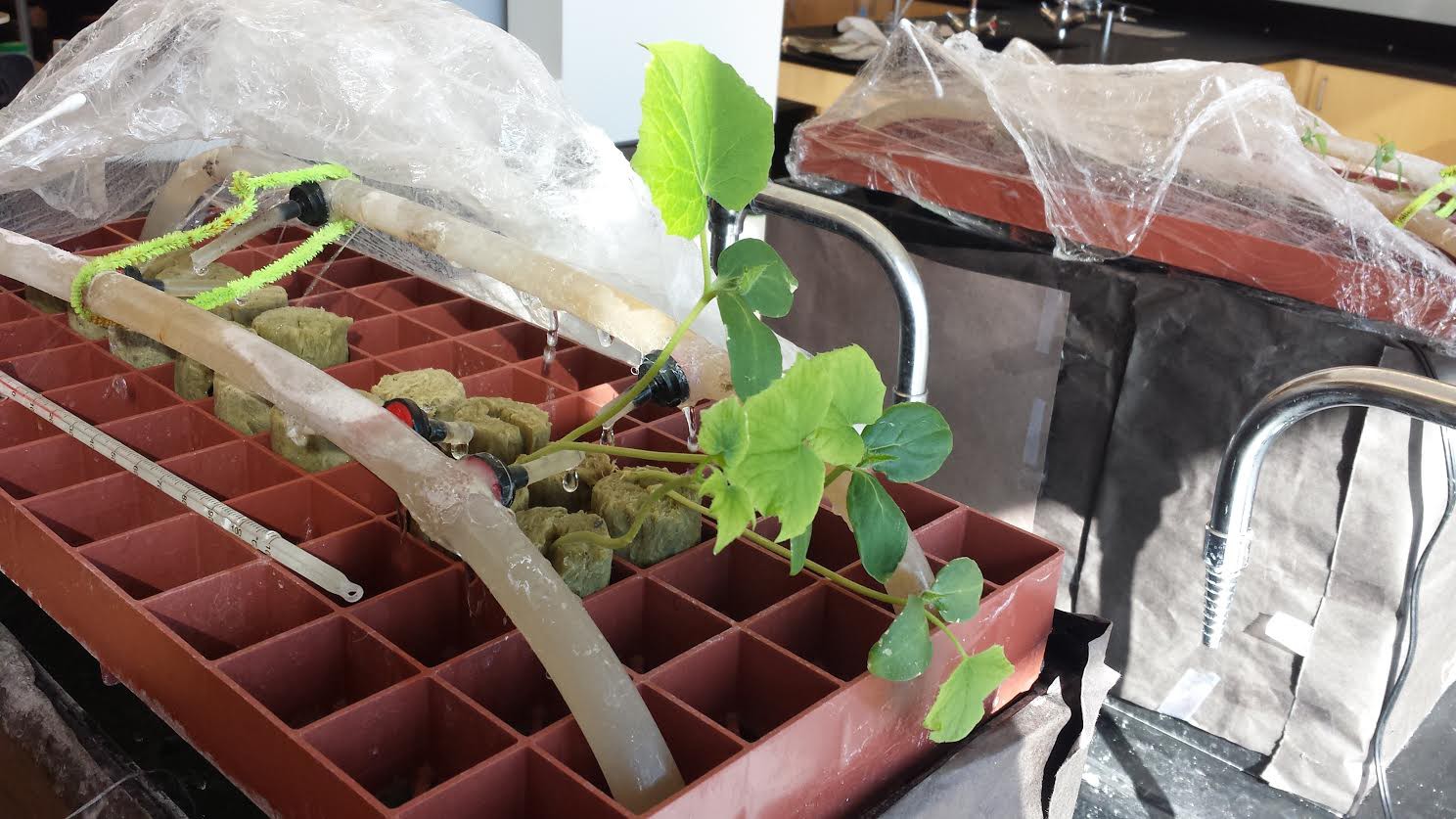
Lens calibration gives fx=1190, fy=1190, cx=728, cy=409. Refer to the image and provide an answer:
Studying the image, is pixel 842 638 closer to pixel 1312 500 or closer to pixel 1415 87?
pixel 1312 500

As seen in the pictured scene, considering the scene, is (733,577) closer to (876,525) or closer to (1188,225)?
(876,525)

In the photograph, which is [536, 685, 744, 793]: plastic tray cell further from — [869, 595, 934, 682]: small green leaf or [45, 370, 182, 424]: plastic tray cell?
[45, 370, 182, 424]: plastic tray cell

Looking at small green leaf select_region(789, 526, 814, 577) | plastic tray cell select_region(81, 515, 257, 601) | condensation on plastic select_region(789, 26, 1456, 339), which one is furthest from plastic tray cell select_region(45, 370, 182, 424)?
condensation on plastic select_region(789, 26, 1456, 339)

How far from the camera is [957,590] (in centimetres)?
68

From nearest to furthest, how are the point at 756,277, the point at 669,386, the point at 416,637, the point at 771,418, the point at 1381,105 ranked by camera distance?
1. the point at 771,418
2. the point at 756,277
3. the point at 416,637
4. the point at 669,386
5. the point at 1381,105

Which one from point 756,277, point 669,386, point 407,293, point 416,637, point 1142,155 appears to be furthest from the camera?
point 1142,155

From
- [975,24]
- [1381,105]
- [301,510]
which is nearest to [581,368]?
[301,510]

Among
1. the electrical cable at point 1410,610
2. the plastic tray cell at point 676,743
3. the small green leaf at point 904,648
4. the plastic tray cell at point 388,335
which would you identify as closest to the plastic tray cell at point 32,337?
the plastic tray cell at point 388,335

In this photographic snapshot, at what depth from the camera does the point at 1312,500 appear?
4.90ft

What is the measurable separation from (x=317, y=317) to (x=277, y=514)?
261mm

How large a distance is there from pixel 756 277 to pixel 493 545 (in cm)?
20

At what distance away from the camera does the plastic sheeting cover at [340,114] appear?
1.10 m

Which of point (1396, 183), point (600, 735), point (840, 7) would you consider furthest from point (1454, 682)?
point (840, 7)

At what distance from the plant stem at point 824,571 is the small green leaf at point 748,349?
0.10 metres
